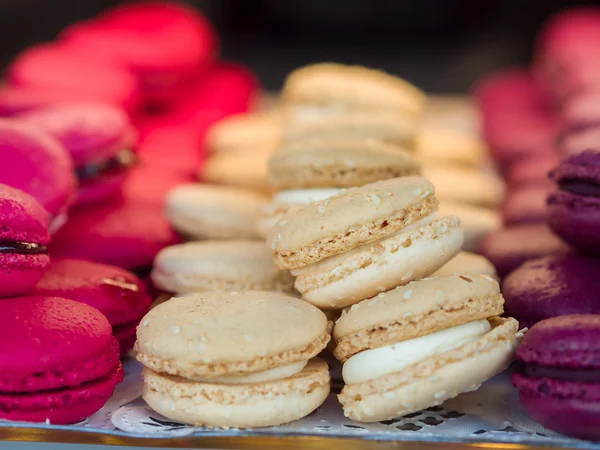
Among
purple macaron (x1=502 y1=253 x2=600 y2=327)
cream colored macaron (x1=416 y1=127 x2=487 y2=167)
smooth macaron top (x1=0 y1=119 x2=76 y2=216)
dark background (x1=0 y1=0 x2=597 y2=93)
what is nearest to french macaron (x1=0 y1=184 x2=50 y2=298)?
smooth macaron top (x1=0 y1=119 x2=76 y2=216)

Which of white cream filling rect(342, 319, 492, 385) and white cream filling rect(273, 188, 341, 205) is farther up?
white cream filling rect(273, 188, 341, 205)

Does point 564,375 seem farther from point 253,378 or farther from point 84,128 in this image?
point 84,128

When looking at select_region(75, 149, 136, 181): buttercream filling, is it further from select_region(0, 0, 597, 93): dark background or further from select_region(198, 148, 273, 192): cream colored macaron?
select_region(0, 0, 597, 93): dark background

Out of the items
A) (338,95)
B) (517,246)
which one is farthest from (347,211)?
(338,95)

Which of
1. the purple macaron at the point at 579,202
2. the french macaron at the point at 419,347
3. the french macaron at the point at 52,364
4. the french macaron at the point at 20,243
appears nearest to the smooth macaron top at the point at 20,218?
the french macaron at the point at 20,243

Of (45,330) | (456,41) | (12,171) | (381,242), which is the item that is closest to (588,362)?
(381,242)

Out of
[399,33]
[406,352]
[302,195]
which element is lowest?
[406,352]
